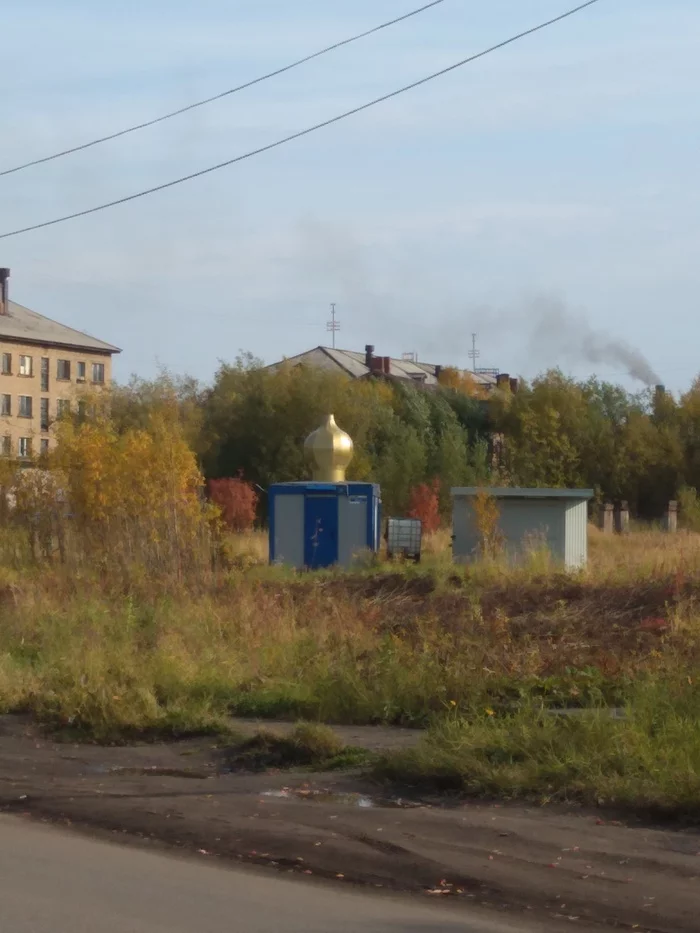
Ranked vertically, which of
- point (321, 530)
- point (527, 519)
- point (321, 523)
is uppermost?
point (527, 519)

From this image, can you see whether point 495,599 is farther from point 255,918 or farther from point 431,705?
point 255,918

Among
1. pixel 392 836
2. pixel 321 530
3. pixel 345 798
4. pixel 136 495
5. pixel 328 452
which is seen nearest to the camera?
pixel 392 836

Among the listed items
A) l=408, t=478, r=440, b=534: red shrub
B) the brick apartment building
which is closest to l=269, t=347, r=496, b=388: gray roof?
the brick apartment building

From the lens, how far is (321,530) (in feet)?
103

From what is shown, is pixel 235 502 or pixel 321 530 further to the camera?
pixel 235 502

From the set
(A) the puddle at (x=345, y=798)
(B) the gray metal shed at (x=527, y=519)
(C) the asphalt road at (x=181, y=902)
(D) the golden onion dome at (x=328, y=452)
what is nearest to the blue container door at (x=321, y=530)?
(B) the gray metal shed at (x=527, y=519)

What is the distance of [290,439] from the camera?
61.5 meters

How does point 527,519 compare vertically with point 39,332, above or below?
below

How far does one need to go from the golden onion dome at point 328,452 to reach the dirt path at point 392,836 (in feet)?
80.8

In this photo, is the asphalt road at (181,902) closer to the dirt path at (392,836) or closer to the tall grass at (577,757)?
the dirt path at (392,836)

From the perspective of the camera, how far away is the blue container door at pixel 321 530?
3138 centimetres

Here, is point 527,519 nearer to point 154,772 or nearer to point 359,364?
point 154,772

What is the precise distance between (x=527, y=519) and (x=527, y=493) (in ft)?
2.37

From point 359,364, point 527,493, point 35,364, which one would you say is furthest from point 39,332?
point 527,493
